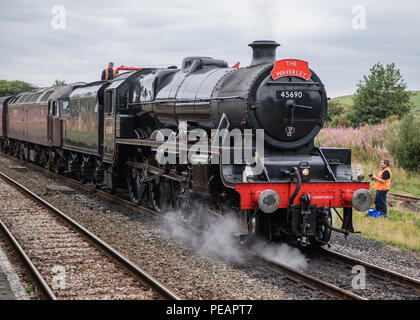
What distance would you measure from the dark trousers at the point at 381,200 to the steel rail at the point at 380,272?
3855mm

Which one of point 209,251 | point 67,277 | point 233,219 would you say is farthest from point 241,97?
point 67,277

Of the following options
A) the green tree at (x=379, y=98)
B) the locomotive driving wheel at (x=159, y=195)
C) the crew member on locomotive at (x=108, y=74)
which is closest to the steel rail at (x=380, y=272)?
the locomotive driving wheel at (x=159, y=195)

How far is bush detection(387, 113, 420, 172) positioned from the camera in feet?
55.1

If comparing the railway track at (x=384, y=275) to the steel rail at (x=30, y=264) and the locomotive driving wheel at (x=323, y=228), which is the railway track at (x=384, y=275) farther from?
the steel rail at (x=30, y=264)

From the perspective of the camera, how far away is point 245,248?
796 centimetres

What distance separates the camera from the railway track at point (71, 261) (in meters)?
5.99

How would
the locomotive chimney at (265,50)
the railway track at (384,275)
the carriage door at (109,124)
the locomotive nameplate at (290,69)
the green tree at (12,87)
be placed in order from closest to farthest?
the railway track at (384,275) < the locomotive nameplate at (290,69) < the locomotive chimney at (265,50) < the carriage door at (109,124) < the green tree at (12,87)

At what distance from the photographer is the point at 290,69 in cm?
777

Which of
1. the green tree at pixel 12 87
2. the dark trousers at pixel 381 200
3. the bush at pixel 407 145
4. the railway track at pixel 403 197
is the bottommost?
the railway track at pixel 403 197

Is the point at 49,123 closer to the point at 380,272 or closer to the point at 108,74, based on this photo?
the point at 108,74

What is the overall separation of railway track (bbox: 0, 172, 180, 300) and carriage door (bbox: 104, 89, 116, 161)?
7.23 feet

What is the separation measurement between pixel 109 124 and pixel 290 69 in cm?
619

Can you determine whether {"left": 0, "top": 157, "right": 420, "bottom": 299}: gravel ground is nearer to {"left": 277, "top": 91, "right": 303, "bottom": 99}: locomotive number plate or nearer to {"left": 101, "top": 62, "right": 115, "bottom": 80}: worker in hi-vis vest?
{"left": 277, "top": 91, "right": 303, "bottom": 99}: locomotive number plate
